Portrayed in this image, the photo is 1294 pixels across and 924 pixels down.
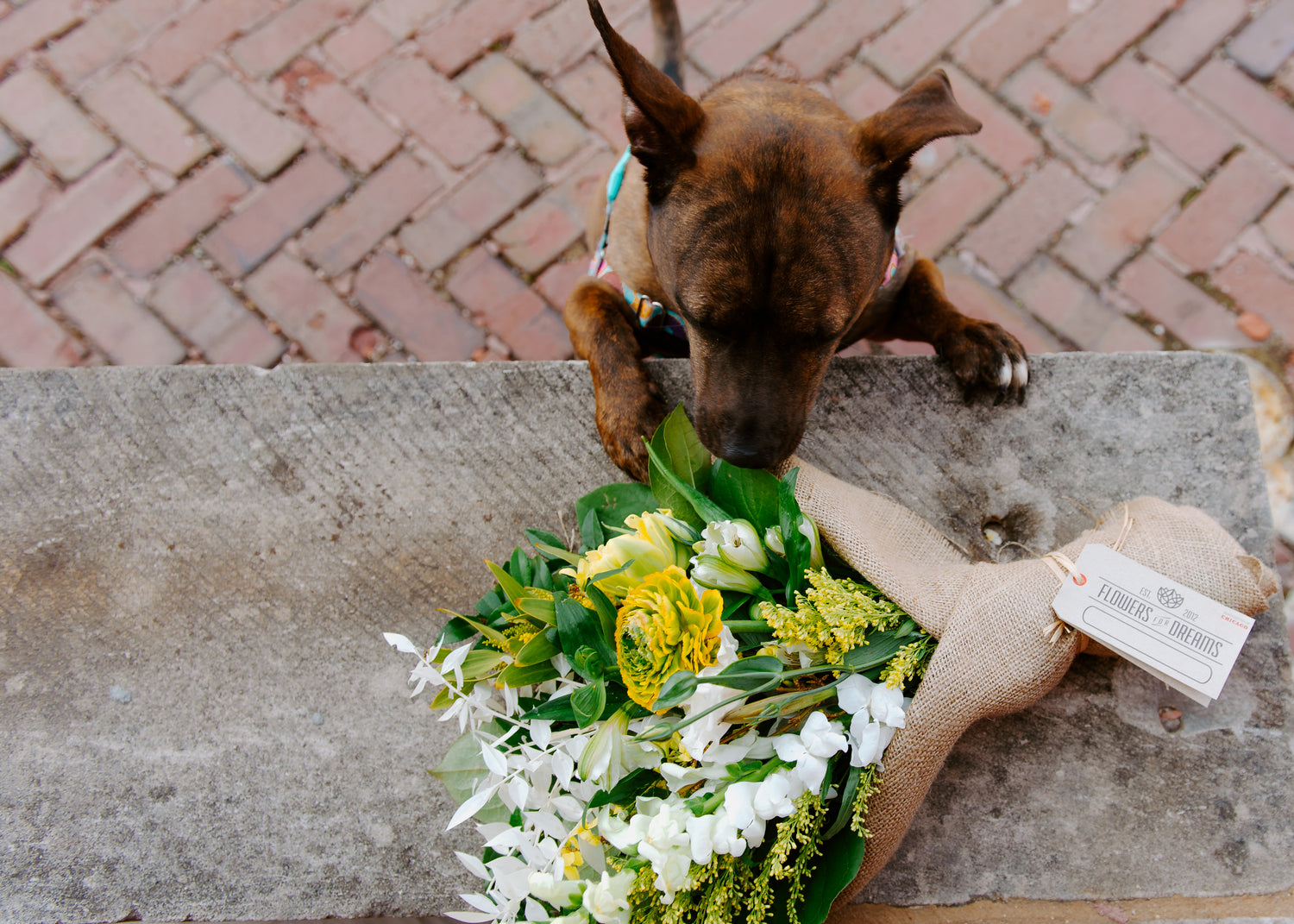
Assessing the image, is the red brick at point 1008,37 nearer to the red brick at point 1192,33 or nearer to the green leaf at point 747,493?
the red brick at point 1192,33

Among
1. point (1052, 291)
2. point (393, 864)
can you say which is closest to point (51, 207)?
point (393, 864)

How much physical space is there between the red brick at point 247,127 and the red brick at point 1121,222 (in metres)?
3.08

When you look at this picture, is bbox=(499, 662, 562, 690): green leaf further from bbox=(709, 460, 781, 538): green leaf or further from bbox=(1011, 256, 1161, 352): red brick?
bbox=(1011, 256, 1161, 352): red brick

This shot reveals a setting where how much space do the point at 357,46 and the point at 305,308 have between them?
1132 millimetres

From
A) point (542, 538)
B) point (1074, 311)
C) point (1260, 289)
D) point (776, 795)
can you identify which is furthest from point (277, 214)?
point (1260, 289)

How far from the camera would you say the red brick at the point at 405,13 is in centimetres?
334

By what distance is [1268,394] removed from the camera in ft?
9.85

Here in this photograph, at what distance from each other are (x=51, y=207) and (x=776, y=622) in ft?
11.2

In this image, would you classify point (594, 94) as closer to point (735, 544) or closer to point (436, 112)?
point (436, 112)

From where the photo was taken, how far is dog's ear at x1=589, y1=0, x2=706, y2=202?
1.73 meters

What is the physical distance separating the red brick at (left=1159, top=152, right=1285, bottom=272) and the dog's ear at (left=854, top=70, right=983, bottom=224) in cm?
185

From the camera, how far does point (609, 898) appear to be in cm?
124

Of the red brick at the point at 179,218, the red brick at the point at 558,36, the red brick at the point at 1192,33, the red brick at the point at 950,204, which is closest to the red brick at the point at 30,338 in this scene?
the red brick at the point at 179,218

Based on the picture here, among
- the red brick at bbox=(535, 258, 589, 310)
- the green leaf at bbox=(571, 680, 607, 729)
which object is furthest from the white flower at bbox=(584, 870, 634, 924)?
the red brick at bbox=(535, 258, 589, 310)
